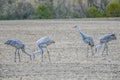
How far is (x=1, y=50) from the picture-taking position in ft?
43.8

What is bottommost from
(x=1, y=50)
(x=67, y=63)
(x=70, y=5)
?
(x=70, y=5)

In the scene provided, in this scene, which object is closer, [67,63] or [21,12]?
[67,63]

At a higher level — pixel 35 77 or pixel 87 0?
pixel 35 77

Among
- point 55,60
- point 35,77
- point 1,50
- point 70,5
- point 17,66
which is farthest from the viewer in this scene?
point 70,5

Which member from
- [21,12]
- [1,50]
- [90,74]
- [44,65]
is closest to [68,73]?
[90,74]

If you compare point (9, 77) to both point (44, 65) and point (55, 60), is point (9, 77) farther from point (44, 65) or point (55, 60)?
point (55, 60)

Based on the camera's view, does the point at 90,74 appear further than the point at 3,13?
No

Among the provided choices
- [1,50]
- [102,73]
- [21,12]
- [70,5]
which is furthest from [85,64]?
[70,5]

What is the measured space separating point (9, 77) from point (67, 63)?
6.99 feet

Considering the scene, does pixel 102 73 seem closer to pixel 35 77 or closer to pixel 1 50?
pixel 35 77

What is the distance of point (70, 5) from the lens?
55.6 metres

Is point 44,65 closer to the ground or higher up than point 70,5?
higher up

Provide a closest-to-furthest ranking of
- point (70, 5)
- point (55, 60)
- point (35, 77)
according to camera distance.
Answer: point (35, 77) < point (55, 60) < point (70, 5)

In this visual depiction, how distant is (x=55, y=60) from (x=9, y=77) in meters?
2.53
